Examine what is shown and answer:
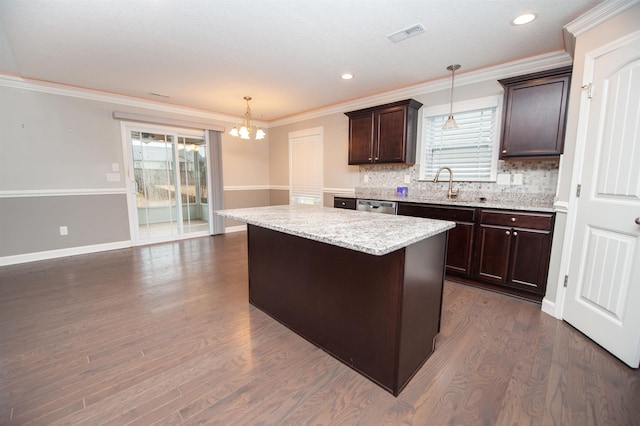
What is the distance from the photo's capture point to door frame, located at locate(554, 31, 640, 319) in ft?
6.75

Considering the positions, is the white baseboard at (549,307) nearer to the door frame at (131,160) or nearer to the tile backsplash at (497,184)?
the tile backsplash at (497,184)

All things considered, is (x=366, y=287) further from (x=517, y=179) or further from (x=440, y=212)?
(x=517, y=179)

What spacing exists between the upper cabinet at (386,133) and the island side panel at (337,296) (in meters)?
2.34

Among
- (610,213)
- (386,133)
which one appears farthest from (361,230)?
(386,133)

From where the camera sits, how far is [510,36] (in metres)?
2.43

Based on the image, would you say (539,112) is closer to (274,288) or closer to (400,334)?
(400,334)

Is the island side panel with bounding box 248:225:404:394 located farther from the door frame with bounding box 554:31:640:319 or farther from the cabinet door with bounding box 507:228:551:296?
the cabinet door with bounding box 507:228:551:296

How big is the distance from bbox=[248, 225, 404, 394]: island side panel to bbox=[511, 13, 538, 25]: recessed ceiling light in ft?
7.42

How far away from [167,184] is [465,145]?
16.1 ft

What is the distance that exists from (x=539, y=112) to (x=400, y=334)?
267cm

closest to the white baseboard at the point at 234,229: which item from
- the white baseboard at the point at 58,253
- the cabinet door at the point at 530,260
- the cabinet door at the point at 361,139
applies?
the white baseboard at the point at 58,253

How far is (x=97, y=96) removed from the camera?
13.3 ft

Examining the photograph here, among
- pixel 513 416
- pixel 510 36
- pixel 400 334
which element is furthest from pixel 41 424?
pixel 510 36

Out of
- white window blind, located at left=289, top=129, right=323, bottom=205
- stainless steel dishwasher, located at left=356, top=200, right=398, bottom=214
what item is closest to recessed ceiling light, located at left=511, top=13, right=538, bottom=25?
stainless steel dishwasher, located at left=356, top=200, right=398, bottom=214
